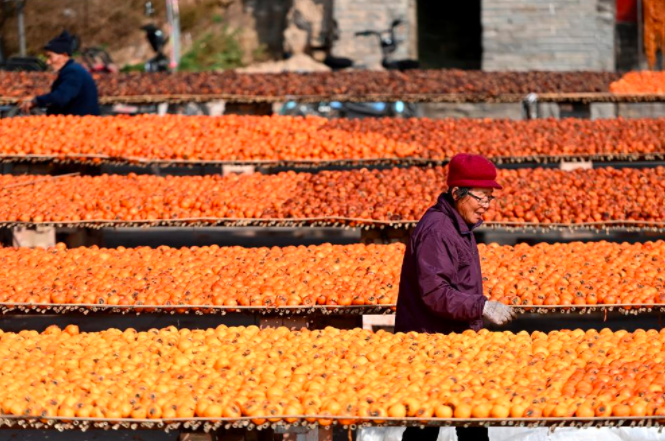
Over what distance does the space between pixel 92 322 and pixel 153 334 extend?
163 inches

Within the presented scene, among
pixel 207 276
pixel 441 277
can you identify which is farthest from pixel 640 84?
pixel 441 277

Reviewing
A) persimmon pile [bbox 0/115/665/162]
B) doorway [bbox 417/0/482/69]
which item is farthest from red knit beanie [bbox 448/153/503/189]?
doorway [bbox 417/0/482/69]

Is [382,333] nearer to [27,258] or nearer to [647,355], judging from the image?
[647,355]

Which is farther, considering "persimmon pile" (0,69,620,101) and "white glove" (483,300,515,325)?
"persimmon pile" (0,69,620,101)

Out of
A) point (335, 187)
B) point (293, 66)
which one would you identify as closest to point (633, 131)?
point (335, 187)

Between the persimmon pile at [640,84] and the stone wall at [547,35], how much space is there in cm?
450

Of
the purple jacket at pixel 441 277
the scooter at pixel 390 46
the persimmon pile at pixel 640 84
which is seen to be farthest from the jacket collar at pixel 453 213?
the scooter at pixel 390 46

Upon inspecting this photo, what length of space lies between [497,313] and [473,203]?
0.60 meters

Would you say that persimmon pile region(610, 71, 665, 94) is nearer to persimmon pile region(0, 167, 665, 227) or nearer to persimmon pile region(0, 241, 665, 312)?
persimmon pile region(0, 167, 665, 227)

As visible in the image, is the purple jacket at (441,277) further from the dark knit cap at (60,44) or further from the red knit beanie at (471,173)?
the dark knit cap at (60,44)

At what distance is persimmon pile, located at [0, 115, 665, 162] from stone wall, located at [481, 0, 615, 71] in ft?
29.3

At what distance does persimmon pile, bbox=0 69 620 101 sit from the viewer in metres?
14.5

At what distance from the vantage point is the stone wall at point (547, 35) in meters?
20.7

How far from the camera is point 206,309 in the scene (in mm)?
7430
